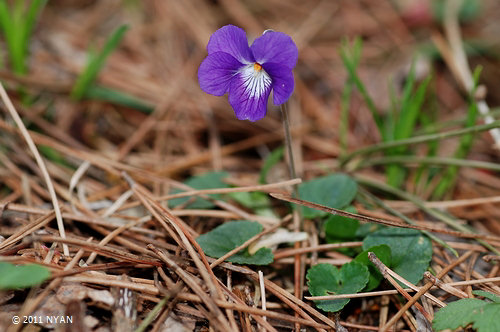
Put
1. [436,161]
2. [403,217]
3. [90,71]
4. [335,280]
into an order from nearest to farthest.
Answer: [335,280]
[403,217]
[436,161]
[90,71]

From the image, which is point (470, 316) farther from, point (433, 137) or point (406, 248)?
point (433, 137)

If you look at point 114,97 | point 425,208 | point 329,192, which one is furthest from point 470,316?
point 114,97

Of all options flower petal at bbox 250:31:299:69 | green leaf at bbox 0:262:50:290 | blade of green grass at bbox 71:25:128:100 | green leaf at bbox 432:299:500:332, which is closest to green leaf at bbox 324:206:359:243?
green leaf at bbox 432:299:500:332

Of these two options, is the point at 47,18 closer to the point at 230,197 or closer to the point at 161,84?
the point at 161,84

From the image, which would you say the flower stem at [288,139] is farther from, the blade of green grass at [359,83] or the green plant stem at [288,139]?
the blade of green grass at [359,83]

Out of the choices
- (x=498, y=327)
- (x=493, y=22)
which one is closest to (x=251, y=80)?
(x=498, y=327)

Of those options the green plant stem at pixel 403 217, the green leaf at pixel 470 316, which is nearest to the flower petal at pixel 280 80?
the green plant stem at pixel 403 217
